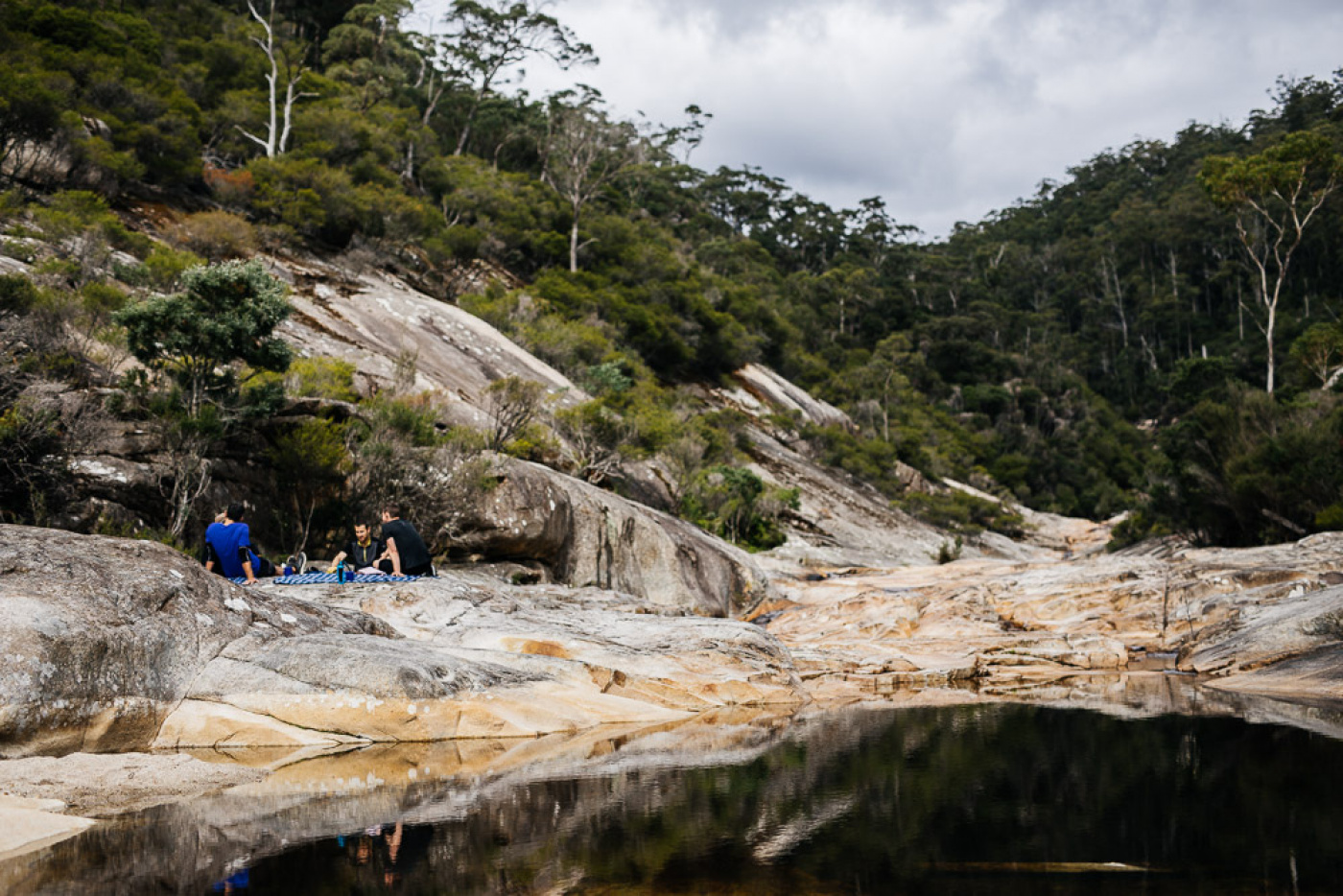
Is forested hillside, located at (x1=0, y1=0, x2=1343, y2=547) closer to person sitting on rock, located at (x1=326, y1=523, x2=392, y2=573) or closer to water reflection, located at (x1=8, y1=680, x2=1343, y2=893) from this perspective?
person sitting on rock, located at (x1=326, y1=523, x2=392, y2=573)

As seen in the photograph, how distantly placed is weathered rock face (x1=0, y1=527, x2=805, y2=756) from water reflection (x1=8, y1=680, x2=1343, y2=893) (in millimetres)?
541

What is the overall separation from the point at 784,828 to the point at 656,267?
1800 inches

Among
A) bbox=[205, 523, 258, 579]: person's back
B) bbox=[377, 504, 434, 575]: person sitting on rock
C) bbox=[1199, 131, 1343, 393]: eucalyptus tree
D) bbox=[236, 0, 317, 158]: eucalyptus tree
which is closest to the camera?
bbox=[205, 523, 258, 579]: person's back

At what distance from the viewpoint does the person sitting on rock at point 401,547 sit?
12938 mm

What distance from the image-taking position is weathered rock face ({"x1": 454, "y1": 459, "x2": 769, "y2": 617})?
1714 cm

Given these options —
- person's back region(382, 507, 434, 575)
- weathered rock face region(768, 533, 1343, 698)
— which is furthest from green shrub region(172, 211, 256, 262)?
weathered rock face region(768, 533, 1343, 698)

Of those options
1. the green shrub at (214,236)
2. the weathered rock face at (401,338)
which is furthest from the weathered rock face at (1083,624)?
the green shrub at (214,236)

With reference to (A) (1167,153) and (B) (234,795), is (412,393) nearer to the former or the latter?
(B) (234,795)

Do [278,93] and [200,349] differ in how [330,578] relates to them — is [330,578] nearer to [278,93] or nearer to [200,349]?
[200,349]

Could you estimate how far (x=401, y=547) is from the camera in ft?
42.5

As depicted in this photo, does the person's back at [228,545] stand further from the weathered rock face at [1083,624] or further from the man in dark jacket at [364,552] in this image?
the weathered rock face at [1083,624]

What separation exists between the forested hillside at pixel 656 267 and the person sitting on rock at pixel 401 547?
124 inches

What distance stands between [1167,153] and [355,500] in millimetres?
117637

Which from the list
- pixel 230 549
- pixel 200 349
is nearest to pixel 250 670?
pixel 230 549
